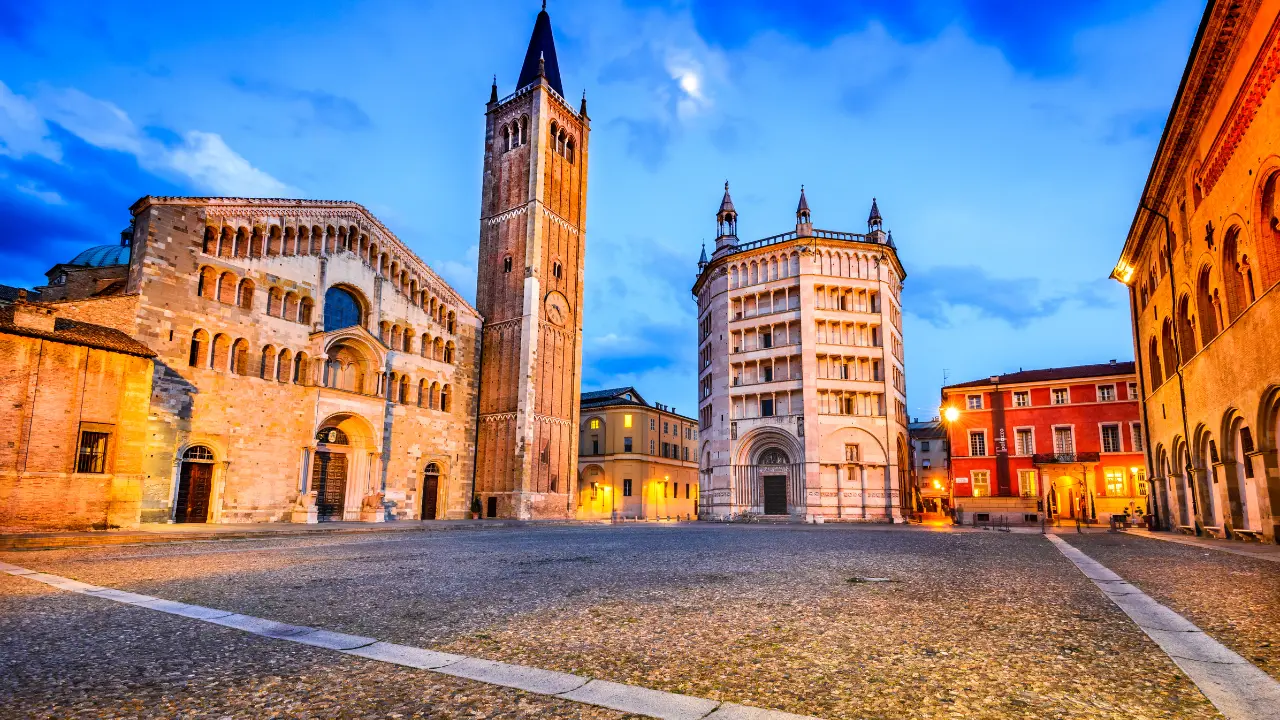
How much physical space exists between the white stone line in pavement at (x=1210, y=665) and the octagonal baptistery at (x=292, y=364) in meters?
30.7

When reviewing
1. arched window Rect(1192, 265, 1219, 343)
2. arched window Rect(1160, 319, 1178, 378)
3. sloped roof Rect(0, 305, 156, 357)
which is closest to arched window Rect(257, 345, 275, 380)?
sloped roof Rect(0, 305, 156, 357)

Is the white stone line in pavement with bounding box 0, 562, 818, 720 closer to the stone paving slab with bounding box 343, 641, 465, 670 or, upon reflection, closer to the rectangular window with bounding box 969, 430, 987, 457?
the stone paving slab with bounding box 343, 641, 465, 670

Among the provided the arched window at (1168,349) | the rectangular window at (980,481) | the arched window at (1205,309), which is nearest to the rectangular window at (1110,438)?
the rectangular window at (980,481)

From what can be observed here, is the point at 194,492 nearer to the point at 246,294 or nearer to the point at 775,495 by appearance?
the point at 246,294

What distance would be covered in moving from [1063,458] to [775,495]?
20.3m

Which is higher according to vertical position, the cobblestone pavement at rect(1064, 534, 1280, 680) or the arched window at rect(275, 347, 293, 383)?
the arched window at rect(275, 347, 293, 383)

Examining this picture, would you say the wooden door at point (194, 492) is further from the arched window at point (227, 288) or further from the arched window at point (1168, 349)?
the arched window at point (1168, 349)

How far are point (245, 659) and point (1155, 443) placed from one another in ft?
123

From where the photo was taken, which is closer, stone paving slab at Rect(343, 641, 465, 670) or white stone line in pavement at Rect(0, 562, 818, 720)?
white stone line in pavement at Rect(0, 562, 818, 720)

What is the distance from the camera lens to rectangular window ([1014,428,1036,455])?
1962 inches

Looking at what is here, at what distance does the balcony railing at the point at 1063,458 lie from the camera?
46.8 metres

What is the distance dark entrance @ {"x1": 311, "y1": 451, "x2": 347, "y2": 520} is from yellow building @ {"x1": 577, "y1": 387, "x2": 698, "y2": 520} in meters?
29.6

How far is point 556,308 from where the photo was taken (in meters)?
46.8

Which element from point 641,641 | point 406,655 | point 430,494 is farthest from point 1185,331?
point 430,494
